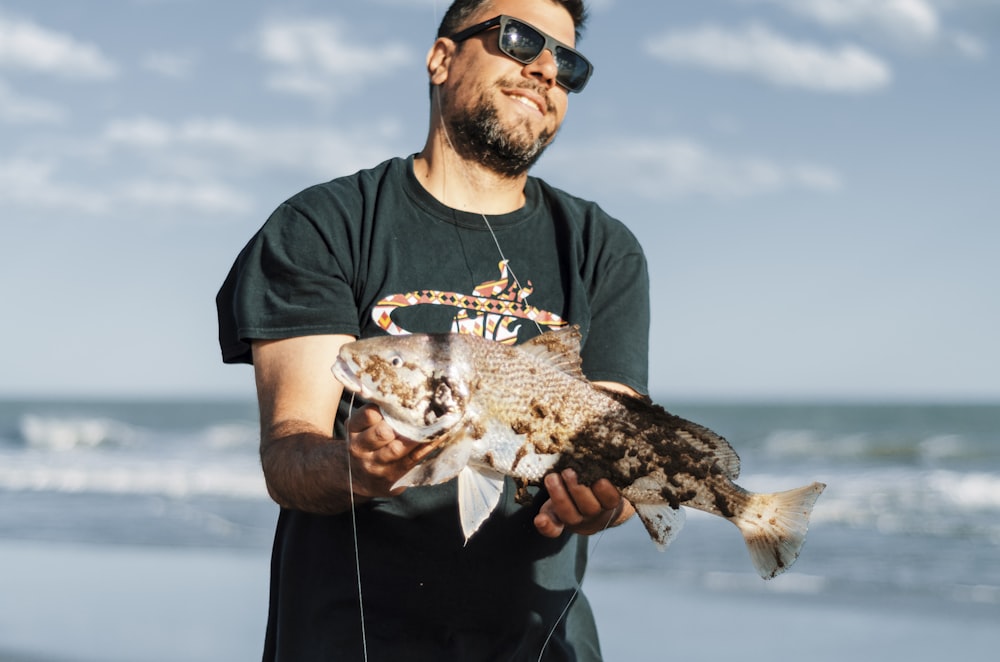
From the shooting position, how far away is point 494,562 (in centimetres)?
321

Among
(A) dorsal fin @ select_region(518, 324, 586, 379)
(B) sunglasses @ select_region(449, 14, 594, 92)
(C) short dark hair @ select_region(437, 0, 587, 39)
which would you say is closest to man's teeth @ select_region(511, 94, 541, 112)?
(B) sunglasses @ select_region(449, 14, 594, 92)

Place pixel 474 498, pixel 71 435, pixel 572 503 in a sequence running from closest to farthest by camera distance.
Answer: pixel 474 498
pixel 572 503
pixel 71 435

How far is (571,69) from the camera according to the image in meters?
3.67

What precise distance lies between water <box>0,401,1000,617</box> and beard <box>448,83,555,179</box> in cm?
730

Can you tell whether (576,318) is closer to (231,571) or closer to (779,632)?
(779,632)

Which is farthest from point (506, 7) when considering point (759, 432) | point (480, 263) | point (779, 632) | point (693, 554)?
point (759, 432)

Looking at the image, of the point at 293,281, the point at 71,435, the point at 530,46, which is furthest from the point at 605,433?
the point at 71,435

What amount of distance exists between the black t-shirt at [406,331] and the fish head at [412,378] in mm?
381

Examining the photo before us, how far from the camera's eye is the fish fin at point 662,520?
2994 mm

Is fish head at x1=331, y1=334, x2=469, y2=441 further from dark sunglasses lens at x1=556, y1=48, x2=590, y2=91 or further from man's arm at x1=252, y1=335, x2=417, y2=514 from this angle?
dark sunglasses lens at x1=556, y1=48, x2=590, y2=91

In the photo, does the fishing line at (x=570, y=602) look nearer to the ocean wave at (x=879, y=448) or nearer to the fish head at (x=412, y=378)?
the fish head at (x=412, y=378)

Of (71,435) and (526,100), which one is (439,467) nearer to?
(526,100)

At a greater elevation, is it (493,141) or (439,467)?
(493,141)

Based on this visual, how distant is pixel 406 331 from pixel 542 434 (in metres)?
0.56
